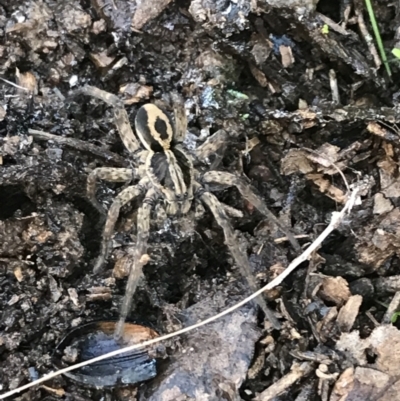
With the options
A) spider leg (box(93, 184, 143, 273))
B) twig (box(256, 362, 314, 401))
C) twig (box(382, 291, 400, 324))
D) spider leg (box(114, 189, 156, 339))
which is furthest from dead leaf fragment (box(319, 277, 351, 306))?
spider leg (box(93, 184, 143, 273))

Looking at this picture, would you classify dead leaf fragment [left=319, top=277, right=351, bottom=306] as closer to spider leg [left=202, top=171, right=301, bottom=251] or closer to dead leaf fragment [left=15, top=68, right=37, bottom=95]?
spider leg [left=202, top=171, right=301, bottom=251]

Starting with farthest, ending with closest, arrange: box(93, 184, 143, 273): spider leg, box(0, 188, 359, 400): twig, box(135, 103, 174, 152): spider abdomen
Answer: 1. box(135, 103, 174, 152): spider abdomen
2. box(93, 184, 143, 273): spider leg
3. box(0, 188, 359, 400): twig

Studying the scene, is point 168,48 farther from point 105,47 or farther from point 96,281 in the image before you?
point 96,281

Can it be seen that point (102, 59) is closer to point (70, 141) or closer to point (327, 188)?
point (70, 141)

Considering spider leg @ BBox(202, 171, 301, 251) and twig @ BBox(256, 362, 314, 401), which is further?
spider leg @ BBox(202, 171, 301, 251)

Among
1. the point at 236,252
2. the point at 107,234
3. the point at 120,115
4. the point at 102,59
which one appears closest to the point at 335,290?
the point at 236,252

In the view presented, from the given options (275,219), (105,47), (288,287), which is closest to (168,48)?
(105,47)

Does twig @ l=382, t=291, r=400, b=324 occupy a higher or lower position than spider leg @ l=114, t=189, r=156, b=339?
lower

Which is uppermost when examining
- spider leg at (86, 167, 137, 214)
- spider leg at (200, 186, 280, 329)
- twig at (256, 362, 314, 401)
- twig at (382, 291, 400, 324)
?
spider leg at (86, 167, 137, 214)

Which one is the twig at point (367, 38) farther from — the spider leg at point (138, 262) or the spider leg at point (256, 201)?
the spider leg at point (138, 262)
